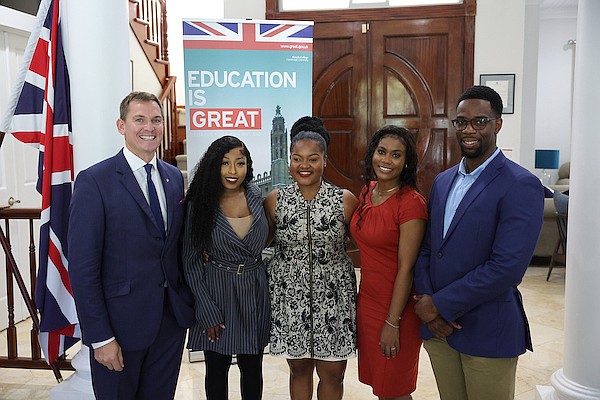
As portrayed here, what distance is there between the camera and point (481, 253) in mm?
1948

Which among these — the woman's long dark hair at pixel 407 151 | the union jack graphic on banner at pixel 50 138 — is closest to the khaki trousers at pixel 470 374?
the woman's long dark hair at pixel 407 151

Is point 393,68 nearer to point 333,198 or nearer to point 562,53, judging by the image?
point 333,198

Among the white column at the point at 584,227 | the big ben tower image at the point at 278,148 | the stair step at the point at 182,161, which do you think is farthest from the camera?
the stair step at the point at 182,161

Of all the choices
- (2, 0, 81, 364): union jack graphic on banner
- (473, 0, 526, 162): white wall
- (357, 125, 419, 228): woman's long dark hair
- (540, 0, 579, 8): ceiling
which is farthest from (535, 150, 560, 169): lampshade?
(2, 0, 81, 364): union jack graphic on banner

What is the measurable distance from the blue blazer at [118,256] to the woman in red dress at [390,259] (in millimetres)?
757

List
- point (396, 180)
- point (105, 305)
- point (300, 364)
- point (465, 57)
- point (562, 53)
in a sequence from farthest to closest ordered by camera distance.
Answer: point (562, 53)
point (465, 57)
point (300, 364)
point (396, 180)
point (105, 305)

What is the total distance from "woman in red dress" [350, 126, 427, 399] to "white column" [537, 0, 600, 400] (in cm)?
103

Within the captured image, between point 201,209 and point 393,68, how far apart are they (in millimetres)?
4067

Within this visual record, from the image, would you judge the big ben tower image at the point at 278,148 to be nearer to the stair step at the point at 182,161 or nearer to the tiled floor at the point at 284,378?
the tiled floor at the point at 284,378

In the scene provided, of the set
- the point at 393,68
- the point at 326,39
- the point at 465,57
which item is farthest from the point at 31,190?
the point at 465,57

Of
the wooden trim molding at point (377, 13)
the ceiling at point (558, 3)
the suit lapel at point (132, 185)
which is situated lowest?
the suit lapel at point (132, 185)

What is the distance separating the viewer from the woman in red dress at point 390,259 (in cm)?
215

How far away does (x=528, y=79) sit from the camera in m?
6.62

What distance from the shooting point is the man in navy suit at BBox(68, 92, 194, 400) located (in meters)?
1.99
